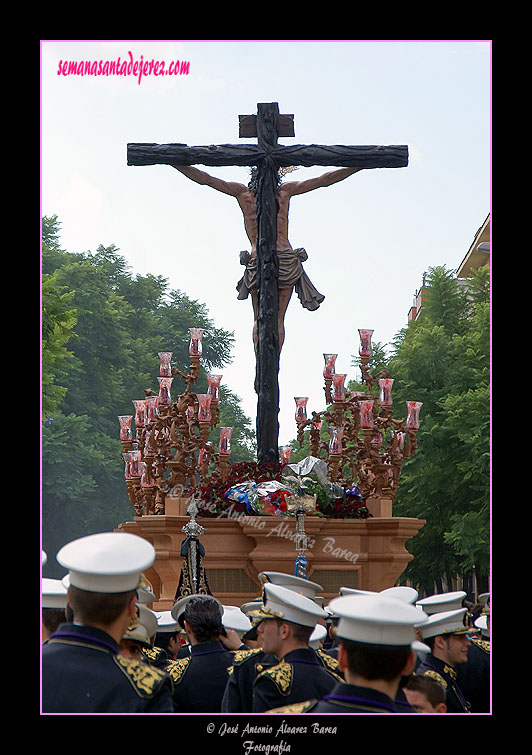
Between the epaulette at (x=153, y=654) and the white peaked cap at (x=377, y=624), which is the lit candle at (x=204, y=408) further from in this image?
the white peaked cap at (x=377, y=624)

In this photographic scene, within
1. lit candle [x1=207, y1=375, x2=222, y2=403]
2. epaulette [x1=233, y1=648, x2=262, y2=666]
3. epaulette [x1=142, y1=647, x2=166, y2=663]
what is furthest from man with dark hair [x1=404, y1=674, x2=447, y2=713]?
lit candle [x1=207, y1=375, x2=222, y2=403]

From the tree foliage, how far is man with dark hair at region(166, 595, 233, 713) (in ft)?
100

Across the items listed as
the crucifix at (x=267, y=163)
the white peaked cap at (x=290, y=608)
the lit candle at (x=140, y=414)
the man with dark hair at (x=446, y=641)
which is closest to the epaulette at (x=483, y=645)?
the man with dark hair at (x=446, y=641)

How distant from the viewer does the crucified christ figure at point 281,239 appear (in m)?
15.3

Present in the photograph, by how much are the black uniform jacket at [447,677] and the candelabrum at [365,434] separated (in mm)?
8916

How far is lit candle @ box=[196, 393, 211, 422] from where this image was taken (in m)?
14.3

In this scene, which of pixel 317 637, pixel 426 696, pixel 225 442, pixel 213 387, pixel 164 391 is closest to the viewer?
pixel 426 696

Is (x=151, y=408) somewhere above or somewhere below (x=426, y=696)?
above

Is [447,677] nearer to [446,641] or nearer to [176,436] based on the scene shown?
[446,641]

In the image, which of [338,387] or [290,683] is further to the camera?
[338,387]

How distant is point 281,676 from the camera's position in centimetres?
495

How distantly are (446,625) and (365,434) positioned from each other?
9132 mm

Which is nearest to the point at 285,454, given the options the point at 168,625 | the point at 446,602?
the point at 168,625
